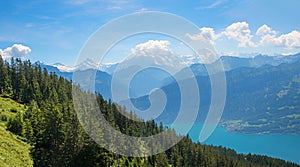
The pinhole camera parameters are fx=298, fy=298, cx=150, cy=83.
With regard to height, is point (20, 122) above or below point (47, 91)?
below

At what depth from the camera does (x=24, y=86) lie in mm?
83688

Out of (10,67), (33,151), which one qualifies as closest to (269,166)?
(10,67)

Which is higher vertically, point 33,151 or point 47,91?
point 47,91

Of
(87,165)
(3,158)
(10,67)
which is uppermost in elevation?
(10,67)

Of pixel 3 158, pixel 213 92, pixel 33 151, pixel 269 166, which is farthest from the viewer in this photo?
pixel 269 166

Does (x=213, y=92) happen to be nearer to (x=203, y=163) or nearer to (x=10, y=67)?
(x=203, y=163)

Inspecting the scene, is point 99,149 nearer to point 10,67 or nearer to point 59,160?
point 59,160

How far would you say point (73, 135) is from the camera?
3912 cm

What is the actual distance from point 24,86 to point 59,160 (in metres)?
51.6

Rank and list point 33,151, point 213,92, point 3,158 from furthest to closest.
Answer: point 33,151
point 3,158
point 213,92

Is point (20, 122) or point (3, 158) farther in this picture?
point (20, 122)

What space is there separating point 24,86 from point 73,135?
169 ft

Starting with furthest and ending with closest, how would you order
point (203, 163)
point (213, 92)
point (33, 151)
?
1. point (203, 163)
2. point (33, 151)
3. point (213, 92)

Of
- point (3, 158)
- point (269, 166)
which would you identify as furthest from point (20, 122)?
point (269, 166)
